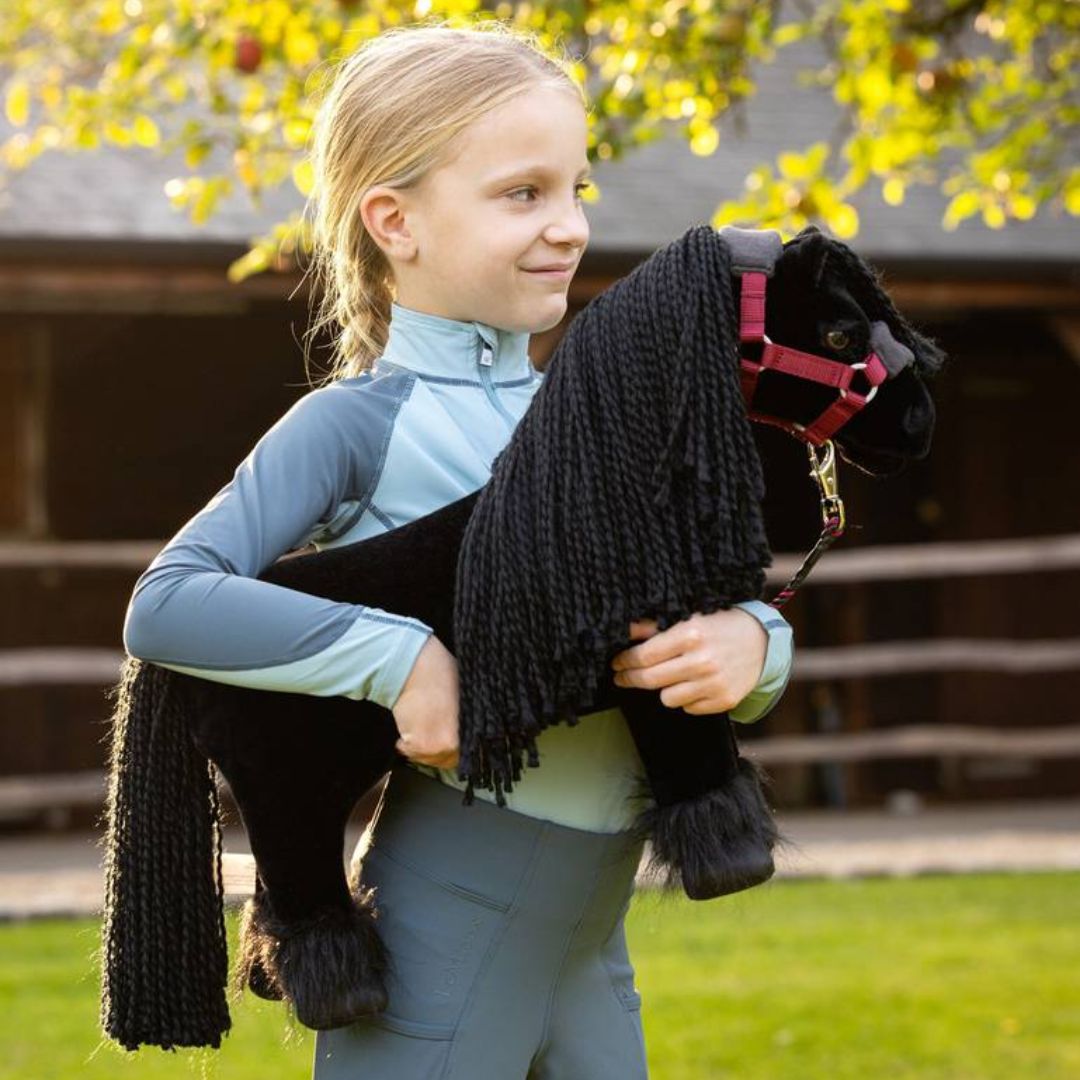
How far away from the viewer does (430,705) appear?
1732mm

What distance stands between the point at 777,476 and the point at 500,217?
18.6 ft

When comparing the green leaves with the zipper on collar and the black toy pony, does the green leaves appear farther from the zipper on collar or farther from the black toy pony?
the black toy pony

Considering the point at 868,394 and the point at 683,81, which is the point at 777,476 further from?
the point at 868,394

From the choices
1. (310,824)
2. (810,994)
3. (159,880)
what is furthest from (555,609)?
(810,994)

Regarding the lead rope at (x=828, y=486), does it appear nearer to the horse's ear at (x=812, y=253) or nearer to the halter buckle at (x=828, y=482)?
the halter buckle at (x=828, y=482)

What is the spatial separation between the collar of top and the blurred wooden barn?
217 inches

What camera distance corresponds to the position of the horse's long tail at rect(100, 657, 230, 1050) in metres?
1.88

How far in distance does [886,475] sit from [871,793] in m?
8.54

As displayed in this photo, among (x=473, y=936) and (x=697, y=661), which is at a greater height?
(x=697, y=661)

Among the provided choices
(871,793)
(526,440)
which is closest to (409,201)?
(526,440)

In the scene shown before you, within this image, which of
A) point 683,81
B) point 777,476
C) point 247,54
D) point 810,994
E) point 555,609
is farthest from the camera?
point 777,476

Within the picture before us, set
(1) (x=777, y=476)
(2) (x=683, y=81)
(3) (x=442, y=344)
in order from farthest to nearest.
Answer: (1) (x=777, y=476) < (2) (x=683, y=81) < (3) (x=442, y=344)

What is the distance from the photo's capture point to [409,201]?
1.91 metres

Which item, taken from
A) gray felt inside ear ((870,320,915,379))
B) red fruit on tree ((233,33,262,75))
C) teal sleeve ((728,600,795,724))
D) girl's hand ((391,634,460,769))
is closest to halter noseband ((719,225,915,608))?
gray felt inside ear ((870,320,915,379))
